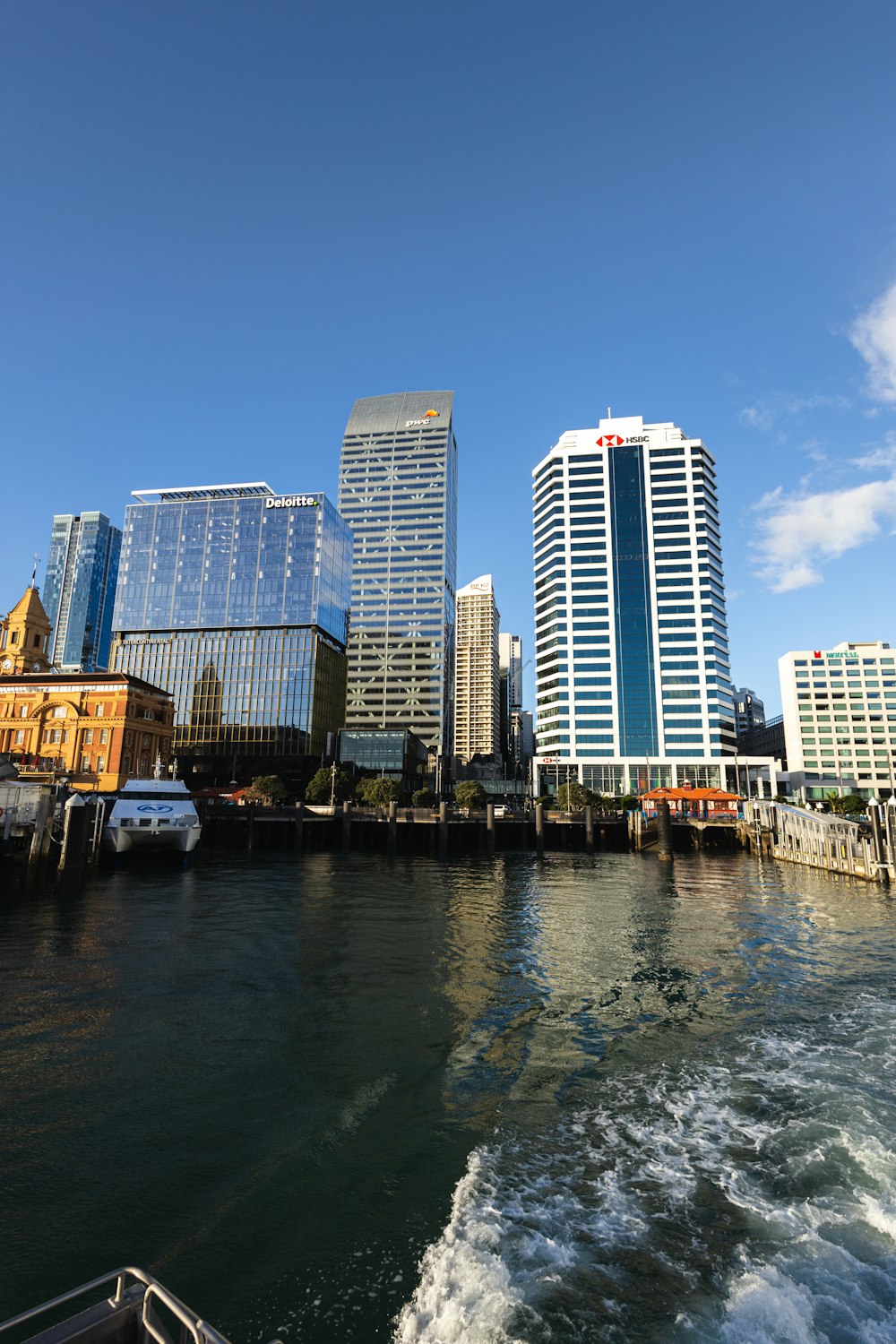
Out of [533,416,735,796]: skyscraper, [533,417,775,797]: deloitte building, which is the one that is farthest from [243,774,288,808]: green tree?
[533,417,775,797]: deloitte building

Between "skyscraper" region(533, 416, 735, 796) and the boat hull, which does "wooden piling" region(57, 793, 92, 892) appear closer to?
the boat hull

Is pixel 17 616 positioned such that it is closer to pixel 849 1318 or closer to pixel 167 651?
pixel 167 651

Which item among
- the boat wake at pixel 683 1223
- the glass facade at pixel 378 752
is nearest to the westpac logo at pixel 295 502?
the glass facade at pixel 378 752

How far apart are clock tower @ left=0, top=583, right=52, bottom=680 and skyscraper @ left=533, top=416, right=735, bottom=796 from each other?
97.2 metres

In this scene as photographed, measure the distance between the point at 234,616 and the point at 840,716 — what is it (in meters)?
158

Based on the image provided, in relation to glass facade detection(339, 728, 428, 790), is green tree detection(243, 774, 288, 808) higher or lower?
lower

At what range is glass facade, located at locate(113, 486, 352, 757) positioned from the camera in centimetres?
14312

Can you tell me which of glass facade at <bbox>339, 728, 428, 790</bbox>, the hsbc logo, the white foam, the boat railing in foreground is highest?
the hsbc logo

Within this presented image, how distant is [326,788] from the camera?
4235 inches

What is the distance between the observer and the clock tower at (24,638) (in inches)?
4269

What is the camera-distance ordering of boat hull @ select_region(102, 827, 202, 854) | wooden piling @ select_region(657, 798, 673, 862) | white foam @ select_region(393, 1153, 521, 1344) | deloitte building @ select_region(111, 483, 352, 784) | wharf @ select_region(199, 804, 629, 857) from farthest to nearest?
1. deloitte building @ select_region(111, 483, 352, 784)
2. wharf @ select_region(199, 804, 629, 857)
3. wooden piling @ select_region(657, 798, 673, 862)
4. boat hull @ select_region(102, 827, 202, 854)
5. white foam @ select_region(393, 1153, 521, 1344)

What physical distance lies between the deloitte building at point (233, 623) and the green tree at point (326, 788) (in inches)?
1188

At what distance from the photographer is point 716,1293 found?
6.76m

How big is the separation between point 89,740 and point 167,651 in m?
52.0
